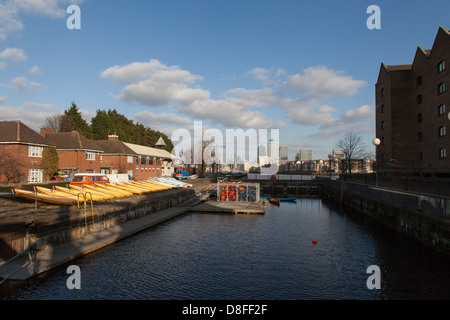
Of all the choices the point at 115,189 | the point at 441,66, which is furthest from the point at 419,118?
the point at 115,189

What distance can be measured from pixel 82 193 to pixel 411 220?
23.9m

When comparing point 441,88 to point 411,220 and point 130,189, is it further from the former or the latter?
point 130,189

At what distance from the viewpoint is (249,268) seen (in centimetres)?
1418

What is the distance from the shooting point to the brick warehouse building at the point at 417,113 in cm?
4109

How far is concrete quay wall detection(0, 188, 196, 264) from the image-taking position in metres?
12.8

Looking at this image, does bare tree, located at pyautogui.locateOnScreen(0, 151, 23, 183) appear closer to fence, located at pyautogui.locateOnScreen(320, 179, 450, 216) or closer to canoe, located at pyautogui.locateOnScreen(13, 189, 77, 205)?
Result: canoe, located at pyautogui.locateOnScreen(13, 189, 77, 205)

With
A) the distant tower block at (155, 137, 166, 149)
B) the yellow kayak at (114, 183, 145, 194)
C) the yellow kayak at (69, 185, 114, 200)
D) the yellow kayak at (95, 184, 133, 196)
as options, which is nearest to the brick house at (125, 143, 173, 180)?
the yellow kayak at (114, 183, 145, 194)

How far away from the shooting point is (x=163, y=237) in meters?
20.4

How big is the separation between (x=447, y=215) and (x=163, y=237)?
56.9ft

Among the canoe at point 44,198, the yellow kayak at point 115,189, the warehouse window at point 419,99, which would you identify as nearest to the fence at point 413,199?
the canoe at point 44,198

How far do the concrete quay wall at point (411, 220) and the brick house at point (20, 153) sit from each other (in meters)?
40.7
